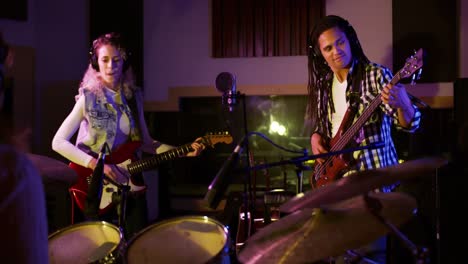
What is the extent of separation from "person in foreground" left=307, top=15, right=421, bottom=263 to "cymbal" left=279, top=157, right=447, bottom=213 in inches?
32.3

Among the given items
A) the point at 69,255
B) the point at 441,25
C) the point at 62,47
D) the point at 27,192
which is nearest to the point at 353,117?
the point at 69,255

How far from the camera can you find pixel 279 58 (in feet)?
15.3

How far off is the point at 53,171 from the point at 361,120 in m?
1.64

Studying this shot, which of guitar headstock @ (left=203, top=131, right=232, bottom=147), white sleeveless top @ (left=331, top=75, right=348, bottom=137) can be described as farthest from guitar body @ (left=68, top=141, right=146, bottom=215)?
white sleeveless top @ (left=331, top=75, right=348, bottom=137)

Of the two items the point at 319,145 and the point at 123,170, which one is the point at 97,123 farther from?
the point at 319,145

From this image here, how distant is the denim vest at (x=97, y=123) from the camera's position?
330 cm

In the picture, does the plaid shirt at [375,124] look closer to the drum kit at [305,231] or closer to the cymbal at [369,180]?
the drum kit at [305,231]

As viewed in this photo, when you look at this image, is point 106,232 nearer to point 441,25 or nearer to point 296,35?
point 296,35

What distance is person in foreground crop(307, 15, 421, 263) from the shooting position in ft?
7.72

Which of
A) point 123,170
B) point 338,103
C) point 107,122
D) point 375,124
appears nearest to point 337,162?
point 375,124

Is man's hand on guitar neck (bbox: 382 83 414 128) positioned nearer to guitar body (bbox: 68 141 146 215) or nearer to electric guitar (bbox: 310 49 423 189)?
electric guitar (bbox: 310 49 423 189)

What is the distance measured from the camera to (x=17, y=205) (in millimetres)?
935

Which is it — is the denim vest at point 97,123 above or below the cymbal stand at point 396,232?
above

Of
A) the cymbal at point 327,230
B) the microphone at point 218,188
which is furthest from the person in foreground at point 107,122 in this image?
the microphone at point 218,188
